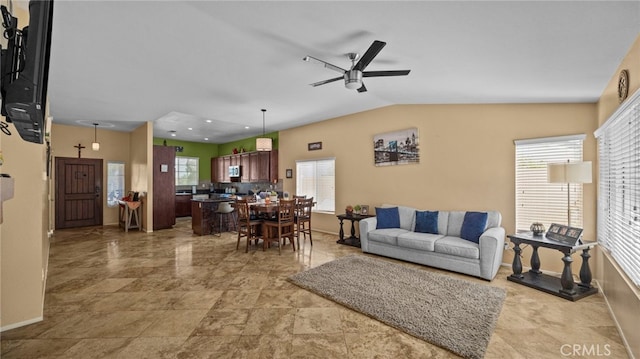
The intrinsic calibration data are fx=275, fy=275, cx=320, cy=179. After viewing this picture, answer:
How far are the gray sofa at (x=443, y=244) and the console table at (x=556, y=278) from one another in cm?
25

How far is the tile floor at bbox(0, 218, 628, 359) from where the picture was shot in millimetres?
2125

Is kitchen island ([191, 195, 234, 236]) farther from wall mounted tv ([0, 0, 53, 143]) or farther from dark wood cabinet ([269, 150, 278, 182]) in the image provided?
wall mounted tv ([0, 0, 53, 143])

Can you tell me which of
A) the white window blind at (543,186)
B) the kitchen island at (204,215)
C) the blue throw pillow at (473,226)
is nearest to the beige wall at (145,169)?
the kitchen island at (204,215)

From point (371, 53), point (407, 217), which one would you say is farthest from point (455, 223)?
point (371, 53)

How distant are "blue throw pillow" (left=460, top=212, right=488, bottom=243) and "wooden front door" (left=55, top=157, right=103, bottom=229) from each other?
8949mm

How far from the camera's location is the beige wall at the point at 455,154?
3760mm

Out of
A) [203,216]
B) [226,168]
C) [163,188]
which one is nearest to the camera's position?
[203,216]

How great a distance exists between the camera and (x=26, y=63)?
123 centimetres

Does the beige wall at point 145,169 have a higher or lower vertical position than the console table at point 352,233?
higher

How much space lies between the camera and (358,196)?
19.3 ft

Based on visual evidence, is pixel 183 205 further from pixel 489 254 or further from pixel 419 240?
pixel 489 254

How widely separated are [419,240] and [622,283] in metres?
2.01

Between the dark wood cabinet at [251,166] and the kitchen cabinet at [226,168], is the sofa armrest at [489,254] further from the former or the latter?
the kitchen cabinet at [226,168]

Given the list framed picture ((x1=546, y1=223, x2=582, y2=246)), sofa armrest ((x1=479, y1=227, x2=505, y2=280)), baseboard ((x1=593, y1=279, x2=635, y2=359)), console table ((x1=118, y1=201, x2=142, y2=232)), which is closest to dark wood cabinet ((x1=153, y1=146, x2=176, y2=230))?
console table ((x1=118, y1=201, x2=142, y2=232))
